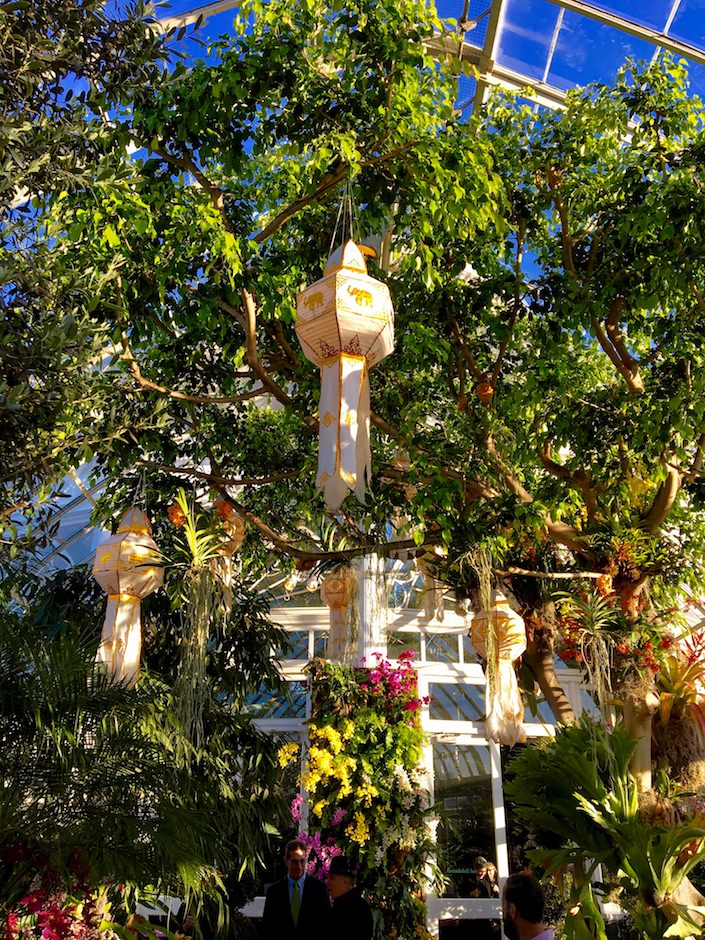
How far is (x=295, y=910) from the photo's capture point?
4.56 metres

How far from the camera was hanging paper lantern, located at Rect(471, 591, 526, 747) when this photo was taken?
513cm

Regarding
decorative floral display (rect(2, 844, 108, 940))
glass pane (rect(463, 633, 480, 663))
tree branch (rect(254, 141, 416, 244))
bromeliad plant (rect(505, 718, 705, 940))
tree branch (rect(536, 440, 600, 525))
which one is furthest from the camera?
glass pane (rect(463, 633, 480, 663))

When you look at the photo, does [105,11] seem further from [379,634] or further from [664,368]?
[379,634]

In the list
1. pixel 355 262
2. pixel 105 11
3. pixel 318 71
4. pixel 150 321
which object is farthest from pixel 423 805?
pixel 105 11

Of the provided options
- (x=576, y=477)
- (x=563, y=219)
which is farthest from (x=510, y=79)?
(x=576, y=477)

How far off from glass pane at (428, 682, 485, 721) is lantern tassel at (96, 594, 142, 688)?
6.66 meters

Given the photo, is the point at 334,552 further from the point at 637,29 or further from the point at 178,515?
the point at 637,29

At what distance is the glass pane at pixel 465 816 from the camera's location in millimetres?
9148

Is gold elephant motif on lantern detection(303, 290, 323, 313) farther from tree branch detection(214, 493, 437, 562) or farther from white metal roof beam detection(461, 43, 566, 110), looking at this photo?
white metal roof beam detection(461, 43, 566, 110)

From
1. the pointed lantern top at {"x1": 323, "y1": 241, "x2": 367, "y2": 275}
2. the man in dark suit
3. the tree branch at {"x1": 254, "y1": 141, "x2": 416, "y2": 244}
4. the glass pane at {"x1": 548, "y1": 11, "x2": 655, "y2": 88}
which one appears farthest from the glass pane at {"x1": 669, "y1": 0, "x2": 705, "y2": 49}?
the man in dark suit

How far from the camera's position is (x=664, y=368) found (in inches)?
210

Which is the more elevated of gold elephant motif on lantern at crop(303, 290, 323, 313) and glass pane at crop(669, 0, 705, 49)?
glass pane at crop(669, 0, 705, 49)

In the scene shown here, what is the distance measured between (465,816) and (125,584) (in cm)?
668

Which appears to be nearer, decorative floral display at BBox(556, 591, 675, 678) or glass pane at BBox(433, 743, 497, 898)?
decorative floral display at BBox(556, 591, 675, 678)
